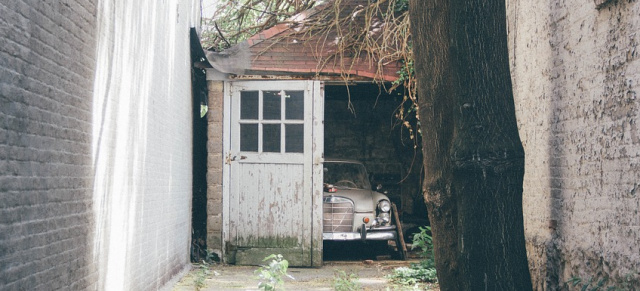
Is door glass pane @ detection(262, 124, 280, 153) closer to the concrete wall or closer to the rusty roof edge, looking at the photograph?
the rusty roof edge

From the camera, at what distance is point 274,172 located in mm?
9742

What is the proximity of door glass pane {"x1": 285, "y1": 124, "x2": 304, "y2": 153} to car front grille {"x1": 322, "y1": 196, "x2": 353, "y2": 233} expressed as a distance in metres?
1.17

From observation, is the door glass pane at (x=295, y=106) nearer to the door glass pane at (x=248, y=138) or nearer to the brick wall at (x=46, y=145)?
the door glass pane at (x=248, y=138)

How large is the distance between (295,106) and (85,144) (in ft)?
17.8

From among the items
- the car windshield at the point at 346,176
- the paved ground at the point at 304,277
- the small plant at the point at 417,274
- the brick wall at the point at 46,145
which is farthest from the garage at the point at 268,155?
the brick wall at the point at 46,145

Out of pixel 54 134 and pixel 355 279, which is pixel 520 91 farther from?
pixel 54 134

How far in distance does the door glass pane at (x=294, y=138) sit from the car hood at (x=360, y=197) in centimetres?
117

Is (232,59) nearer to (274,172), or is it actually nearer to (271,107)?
(271,107)

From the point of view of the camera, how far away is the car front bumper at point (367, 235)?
1026 cm

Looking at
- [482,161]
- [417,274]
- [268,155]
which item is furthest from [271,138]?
[482,161]

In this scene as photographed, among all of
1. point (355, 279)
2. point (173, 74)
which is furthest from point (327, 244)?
point (173, 74)

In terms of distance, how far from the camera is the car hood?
10445 millimetres

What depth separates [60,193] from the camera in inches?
159

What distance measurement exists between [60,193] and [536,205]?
4217 mm
